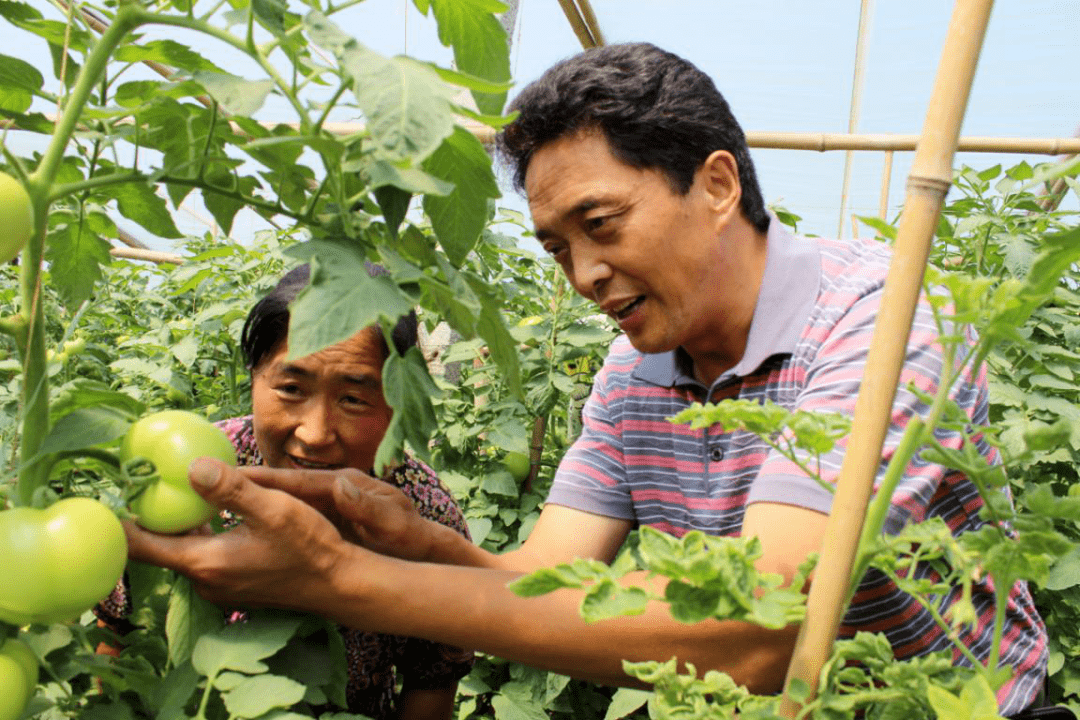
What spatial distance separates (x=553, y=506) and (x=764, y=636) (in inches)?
27.7

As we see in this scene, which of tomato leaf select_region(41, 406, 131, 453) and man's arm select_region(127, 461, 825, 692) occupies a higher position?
tomato leaf select_region(41, 406, 131, 453)

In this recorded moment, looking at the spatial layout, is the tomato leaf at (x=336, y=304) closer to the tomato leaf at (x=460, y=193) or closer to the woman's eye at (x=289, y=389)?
the tomato leaf at (x=460, y=193)

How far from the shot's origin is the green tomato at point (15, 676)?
2.21 ft

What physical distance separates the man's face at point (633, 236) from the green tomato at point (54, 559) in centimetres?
79

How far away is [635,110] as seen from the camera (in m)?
1.33

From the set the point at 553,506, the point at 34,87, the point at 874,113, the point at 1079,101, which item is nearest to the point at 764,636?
the point at 553,506

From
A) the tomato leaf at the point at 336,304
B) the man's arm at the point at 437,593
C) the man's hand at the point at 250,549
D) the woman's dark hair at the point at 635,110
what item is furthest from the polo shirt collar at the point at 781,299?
the tomato leaf at the point at 336,304

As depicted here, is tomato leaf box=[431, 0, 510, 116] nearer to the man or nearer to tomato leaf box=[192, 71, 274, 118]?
tomato leaf box=[192, 71, 274, 118]

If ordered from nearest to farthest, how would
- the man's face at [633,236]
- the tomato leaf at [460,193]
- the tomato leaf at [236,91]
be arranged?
the tomato leaf at [236,91] → the tomato leaf at [460,193] → the man's face at [633,236]

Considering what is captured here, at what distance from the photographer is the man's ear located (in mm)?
1391

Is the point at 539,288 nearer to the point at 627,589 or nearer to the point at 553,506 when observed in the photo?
the point at 553,506

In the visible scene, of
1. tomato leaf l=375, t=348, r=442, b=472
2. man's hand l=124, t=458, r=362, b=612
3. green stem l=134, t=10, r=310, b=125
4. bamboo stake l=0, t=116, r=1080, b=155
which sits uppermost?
bamboo stake l=0, t=116, r=1080, b=155

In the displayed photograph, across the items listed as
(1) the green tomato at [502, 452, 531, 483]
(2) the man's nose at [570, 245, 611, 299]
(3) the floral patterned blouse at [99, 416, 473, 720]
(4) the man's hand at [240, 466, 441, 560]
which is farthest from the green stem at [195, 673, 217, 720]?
(1) the green tomato at [502, 452, 531, 483]

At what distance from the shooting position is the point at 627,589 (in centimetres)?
54
